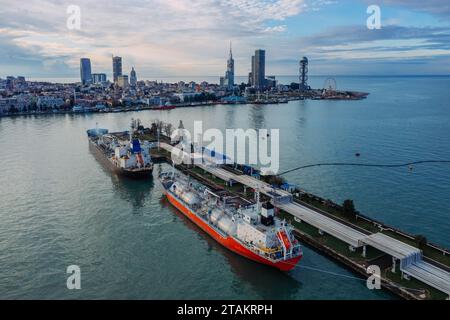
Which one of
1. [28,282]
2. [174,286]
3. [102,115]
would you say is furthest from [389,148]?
[102,115]

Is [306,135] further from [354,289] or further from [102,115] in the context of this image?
[102,115]

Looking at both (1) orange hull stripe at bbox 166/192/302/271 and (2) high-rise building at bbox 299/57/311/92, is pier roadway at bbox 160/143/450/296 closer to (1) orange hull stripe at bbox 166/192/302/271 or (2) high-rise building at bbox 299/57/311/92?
(1) orange hull stripe at bbox 166/192/302/271

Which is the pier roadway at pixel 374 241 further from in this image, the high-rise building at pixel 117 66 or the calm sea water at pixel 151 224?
the high-rise building at pixel 117 66

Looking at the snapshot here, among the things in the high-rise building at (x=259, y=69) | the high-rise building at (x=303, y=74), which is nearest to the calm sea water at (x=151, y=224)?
the high-rise building at (x=303, y=74)

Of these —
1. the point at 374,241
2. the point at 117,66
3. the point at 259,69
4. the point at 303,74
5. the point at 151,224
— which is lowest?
the point at 151,224

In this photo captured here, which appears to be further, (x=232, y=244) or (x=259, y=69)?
(x=259, y=69)

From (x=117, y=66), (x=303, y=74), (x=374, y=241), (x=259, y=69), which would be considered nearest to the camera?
(x=374, y=241)

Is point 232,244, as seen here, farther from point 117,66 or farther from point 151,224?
point 117,66

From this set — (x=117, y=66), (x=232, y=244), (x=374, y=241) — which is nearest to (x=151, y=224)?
(x=232, y=244)
